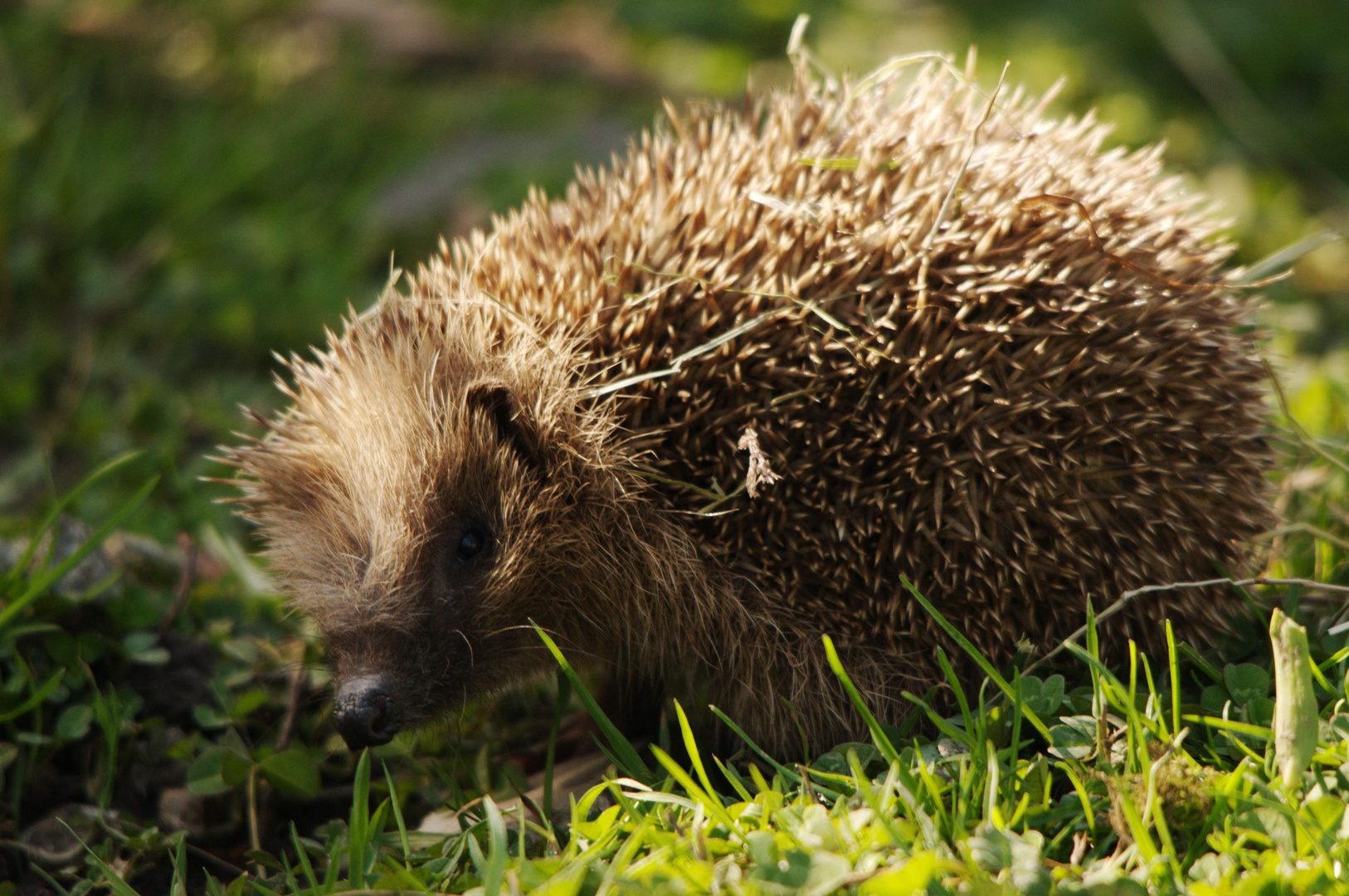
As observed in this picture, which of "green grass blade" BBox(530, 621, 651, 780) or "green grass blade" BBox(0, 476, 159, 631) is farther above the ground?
"green grass blade" BBox(0, 476, 159, 631)

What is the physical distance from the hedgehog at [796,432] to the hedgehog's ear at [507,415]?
0.4 inches

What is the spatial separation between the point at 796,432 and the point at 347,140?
454 centimetres

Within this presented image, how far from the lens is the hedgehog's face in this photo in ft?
8.57

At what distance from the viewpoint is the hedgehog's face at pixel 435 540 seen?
2.61 m

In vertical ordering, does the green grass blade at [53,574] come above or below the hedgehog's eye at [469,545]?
above

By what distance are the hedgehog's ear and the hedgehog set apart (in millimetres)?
10

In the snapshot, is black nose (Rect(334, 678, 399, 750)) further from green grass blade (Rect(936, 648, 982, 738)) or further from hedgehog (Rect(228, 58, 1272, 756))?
green grass blade (Rect(936, 648, 982, 738))

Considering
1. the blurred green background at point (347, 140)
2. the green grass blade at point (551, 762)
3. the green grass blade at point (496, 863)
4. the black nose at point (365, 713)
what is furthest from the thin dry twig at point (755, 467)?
the blurred green background at point (347, 140)

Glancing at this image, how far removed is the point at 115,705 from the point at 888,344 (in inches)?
79.1

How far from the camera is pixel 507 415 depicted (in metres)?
2.74

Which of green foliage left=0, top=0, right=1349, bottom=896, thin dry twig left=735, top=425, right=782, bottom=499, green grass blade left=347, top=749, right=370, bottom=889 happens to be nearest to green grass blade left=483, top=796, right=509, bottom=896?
green foliage left=0, top=0, right=1349, bottom=896

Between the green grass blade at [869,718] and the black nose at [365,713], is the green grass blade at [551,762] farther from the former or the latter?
the green grass blade at [869,718]

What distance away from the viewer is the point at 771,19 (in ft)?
25.8

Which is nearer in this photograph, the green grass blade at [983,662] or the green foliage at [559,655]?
the green foliage at [559,655]
